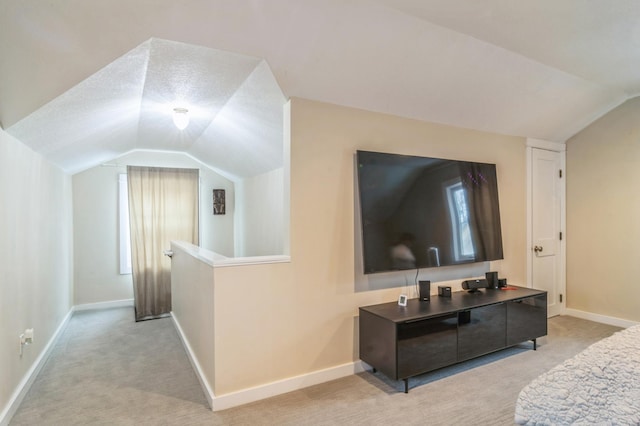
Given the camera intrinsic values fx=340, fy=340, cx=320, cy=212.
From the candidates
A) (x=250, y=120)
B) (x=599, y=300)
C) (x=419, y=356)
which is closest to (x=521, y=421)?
(x=419, y=356)

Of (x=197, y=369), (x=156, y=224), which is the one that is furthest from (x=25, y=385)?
(x=156, y=224)

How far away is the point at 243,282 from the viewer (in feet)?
7.98

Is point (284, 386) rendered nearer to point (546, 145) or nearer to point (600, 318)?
point (600, 318)

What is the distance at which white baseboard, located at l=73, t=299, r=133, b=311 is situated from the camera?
4.87 m

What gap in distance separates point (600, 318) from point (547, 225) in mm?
1268

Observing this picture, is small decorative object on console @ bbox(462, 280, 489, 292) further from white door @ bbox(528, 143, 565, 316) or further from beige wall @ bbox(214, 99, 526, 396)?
white door @ bbox(528, 143, 565, 316)

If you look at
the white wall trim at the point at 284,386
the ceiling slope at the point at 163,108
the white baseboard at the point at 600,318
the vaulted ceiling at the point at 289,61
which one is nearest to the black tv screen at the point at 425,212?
the vaulted ceiling at the point at 289,61

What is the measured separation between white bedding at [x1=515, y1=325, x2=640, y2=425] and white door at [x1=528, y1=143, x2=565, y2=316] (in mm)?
2982

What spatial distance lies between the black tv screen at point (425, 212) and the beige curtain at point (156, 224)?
3.44m

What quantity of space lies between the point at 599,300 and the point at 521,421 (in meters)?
3.84

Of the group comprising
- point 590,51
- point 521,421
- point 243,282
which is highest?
point 590,51

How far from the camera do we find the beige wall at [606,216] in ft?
12.8

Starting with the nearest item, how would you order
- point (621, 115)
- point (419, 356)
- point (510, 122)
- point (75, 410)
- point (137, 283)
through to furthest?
1. point (75, 410)
2. point (419, 356)
3. point (510, 122)
4. point (621, 115)
5. point (137, 283)

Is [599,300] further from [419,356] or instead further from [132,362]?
[132,362]
